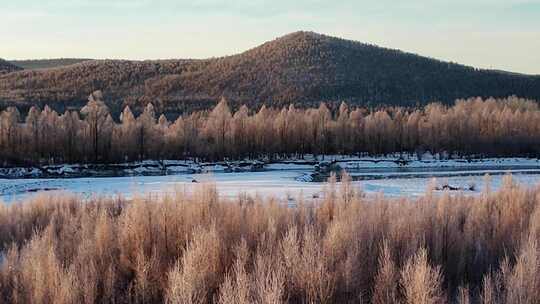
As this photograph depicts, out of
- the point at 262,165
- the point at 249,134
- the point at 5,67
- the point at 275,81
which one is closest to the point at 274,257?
the point at 262,165

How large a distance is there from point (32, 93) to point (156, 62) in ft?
158

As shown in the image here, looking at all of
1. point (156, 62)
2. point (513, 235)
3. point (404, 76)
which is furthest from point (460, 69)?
point (513, 235)

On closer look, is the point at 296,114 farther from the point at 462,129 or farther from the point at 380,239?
the point at 380,239

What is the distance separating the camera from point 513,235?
11.7 metres

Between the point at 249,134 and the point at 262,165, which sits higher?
the point at 249,134

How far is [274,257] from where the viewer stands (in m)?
9.15

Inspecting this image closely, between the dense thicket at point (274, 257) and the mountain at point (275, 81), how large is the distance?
312 feet

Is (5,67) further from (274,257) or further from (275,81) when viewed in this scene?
(274,257)

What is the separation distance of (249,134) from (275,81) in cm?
7068

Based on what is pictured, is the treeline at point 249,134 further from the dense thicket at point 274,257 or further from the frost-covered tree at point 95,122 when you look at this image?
the dense thicket at point 274,257

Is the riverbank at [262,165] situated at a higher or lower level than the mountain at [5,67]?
lower

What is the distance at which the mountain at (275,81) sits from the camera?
12125 centimetres

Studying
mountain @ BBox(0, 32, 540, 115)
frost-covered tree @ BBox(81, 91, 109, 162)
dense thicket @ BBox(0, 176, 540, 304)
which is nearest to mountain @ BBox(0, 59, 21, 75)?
mountain @ BBox(0, 32, 540, 115)

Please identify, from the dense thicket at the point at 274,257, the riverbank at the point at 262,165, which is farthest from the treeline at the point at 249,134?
the dense thicket at the point at 274,257
